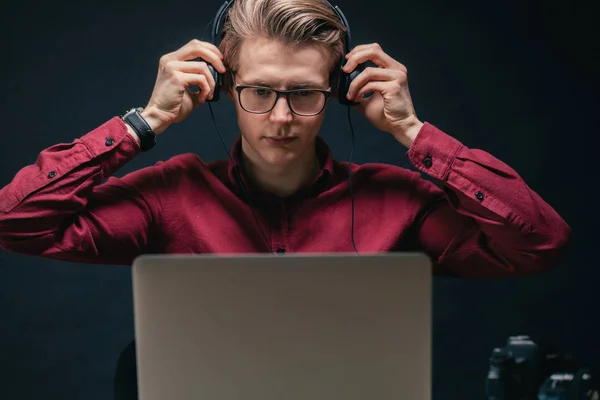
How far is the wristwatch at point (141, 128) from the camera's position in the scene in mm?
1727

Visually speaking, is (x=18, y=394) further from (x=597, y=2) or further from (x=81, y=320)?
(x=597, y=2)

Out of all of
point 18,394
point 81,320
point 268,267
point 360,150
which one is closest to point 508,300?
point 360,150

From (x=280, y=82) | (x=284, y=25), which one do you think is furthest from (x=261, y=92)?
(x=284, y=25)

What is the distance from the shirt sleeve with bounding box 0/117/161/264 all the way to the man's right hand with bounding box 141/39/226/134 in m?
0.09

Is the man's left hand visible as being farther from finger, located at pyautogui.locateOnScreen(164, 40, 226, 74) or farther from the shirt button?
finger, located at pyautogui.locateOnScreen(164, 40, 226, 74)

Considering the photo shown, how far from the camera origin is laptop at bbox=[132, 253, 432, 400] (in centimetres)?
92

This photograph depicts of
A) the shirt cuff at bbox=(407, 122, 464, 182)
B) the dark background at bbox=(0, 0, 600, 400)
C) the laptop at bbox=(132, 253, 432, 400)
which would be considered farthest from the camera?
the dark background at bbox=(0, 0, 600, 400)

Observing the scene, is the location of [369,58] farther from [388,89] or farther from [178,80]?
[178,80]

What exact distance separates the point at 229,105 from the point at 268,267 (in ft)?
5.17

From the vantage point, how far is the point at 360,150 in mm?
2455

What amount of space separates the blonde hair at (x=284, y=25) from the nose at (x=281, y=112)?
0.44 feet

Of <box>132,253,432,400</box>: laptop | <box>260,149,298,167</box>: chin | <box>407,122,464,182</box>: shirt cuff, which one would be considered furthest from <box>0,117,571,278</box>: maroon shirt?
<box>132,253,432,400</box>: laptop

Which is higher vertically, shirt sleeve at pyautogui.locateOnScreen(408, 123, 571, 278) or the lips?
the lips

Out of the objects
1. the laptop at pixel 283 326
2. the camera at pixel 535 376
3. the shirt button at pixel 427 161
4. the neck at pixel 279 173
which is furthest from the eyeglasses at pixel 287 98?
the laptop at pixel 283 326
